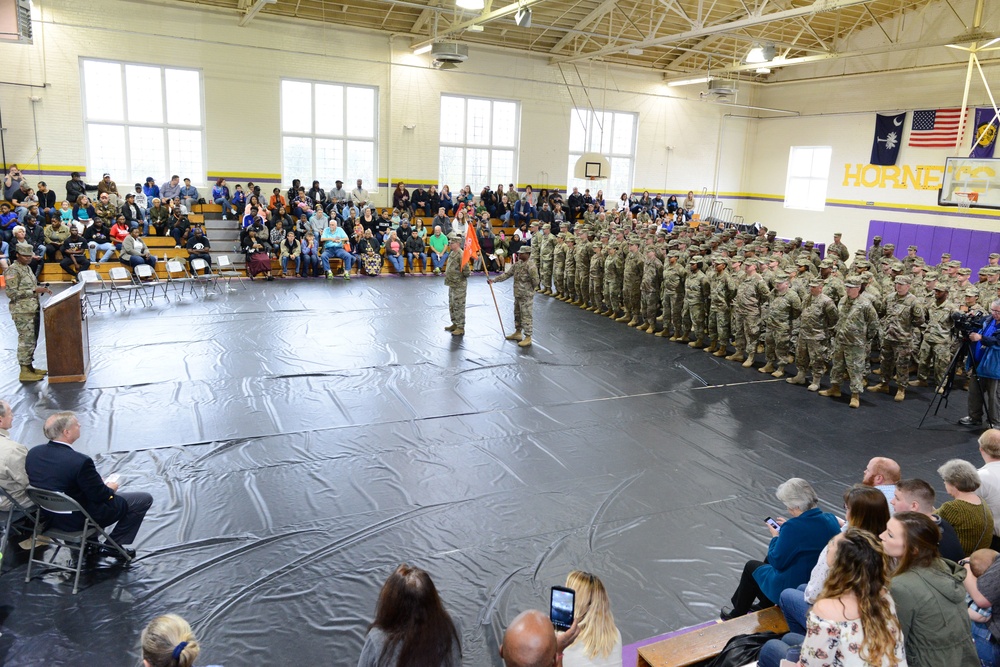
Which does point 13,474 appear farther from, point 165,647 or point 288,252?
point 288,252

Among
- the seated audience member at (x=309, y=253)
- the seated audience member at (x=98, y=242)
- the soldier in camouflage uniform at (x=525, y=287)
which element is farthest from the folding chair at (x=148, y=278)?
the soldier in camouflage uniform at (x=525, y=287)

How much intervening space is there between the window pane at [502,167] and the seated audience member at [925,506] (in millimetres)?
19140

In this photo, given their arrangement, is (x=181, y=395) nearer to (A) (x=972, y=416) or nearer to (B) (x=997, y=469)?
(B) (x=997, y=469)

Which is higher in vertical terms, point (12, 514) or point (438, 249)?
point (438, 249)

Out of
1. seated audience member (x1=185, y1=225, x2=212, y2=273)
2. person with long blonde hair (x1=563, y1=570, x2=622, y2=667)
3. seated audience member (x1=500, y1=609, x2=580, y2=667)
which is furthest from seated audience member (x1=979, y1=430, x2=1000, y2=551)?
seated audience member (x1=185, y1=225, x2=212, y2=273)

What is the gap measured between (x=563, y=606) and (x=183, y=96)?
18.1 meters

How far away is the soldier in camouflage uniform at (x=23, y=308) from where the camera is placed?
302 inches

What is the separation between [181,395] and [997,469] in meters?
7.31

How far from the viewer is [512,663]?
2383 millimetres

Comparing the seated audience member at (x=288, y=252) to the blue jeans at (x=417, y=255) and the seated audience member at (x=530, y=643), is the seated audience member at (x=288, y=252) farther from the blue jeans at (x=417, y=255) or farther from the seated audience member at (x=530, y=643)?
the seated audience member at (x=530, y=643)

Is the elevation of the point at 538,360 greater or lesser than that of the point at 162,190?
lesser

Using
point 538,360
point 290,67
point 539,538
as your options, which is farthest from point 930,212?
point 539,538

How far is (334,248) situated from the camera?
15.9 meters

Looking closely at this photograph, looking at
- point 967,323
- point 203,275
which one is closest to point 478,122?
point 203,275
